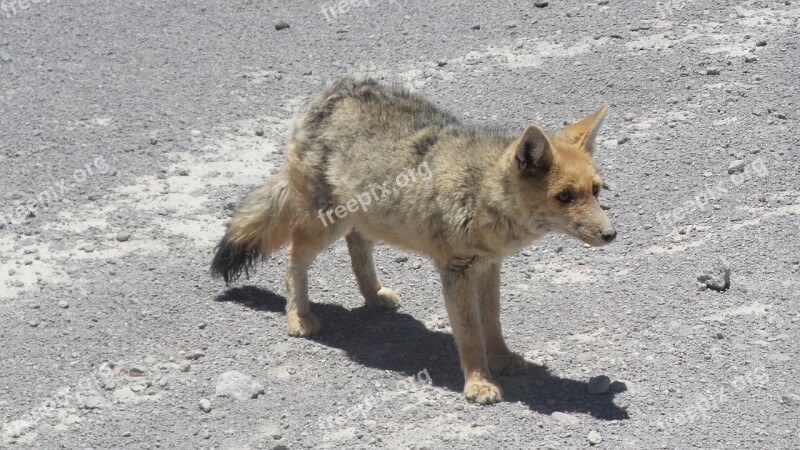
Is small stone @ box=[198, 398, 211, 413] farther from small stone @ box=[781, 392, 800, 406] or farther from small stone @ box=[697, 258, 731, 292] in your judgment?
small stone @ box=[697, 258, 731, 292]

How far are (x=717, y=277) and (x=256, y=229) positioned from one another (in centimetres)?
388

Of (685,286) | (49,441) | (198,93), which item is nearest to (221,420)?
(49,441)

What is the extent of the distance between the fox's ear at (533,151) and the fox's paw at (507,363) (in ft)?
5.15

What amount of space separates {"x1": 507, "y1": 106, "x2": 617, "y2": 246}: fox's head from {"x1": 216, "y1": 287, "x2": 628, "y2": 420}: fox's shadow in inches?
46.2

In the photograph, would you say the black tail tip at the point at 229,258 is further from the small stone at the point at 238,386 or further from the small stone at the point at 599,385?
the small stone at the point at 599,385

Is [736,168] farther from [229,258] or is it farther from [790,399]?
[229,258]

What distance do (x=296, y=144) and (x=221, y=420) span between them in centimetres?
246

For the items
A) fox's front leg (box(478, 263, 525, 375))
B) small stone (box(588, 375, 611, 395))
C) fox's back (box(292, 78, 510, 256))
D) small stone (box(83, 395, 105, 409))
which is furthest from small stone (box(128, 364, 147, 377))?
small stone (box(588, 375, 611, 395))

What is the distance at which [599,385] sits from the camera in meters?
8.30

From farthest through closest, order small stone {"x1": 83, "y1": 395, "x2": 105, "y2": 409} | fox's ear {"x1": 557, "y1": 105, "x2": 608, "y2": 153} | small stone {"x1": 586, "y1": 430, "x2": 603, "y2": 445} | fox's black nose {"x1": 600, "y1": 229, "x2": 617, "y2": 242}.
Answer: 1. fox's ear {"x1": 557, "y1": 105, "x2": 608, "y2": 153}
2. small stone {"x1": 83, "y1": 395, "x2": 105, "y2": 409}
3. fox's black nose {"x1": 600, "y1": 229, "x2": 617, "y2": 242}
4. small stone {"x1": 586, "y1": 430, "x2": 603, "y2": 445}

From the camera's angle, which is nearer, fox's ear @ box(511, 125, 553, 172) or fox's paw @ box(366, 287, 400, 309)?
fox's ear @ box(511, 125, 553, 172)

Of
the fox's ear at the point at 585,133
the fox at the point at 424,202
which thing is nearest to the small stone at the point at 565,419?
the fox at the point at 424,202

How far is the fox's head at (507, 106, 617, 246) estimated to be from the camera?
7992 mm

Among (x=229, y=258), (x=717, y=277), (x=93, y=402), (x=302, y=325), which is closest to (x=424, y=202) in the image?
(x=302, y=325)
